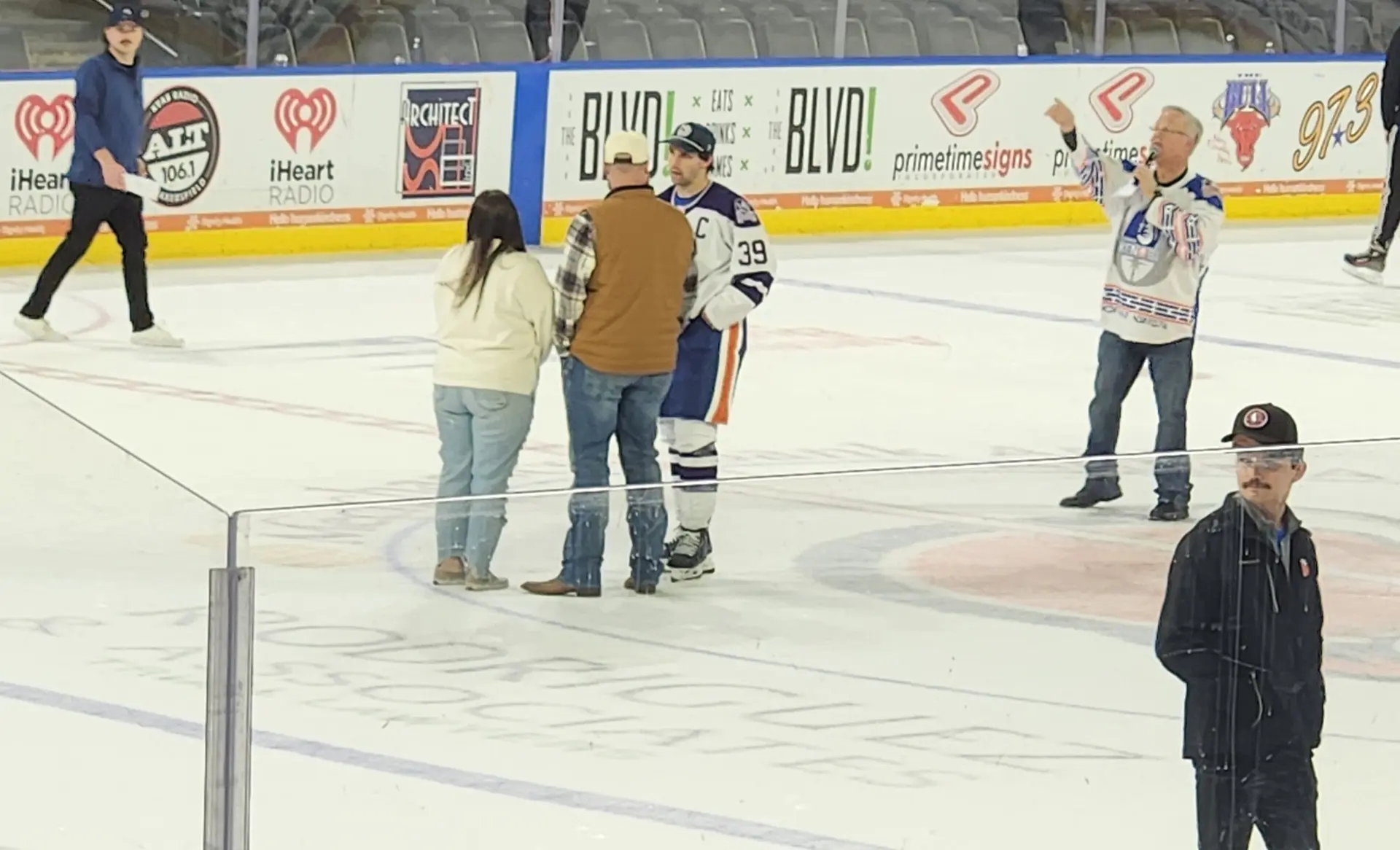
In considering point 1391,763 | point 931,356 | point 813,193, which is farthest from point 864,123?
point 1391,763

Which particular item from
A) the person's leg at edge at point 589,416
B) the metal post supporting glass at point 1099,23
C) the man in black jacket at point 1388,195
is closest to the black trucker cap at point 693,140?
the person's leg at edge at point 589,416

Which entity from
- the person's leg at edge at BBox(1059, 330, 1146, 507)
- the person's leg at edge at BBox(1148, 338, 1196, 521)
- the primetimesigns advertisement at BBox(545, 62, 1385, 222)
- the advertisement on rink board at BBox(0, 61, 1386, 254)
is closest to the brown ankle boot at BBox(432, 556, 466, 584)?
the person's leg at edge at BBox(1148, 338, 1196, 521)

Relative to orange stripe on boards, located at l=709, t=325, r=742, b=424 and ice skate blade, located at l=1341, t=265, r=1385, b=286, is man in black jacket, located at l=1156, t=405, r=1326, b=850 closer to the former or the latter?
orange stripe on boards, located at l=709, t=325, r=742, b=424

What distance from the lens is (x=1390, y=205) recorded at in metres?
14.8

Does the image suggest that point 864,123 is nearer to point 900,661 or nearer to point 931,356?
point 931,356

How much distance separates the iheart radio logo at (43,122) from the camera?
1375 cm

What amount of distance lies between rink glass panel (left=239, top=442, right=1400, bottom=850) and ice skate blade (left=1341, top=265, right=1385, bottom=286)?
10.6 meters

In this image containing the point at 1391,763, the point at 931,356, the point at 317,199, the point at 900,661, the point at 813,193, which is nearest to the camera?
the point at 900,661

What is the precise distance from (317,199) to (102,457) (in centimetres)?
1091

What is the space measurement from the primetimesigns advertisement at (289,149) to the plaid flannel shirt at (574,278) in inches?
278

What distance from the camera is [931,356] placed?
1220cm

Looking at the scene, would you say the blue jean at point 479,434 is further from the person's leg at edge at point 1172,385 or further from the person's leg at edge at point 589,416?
the person's leg at edge at point 1172,385

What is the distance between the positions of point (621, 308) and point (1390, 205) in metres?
8.51

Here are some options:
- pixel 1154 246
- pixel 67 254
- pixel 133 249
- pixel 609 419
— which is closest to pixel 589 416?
pixel 609 419
